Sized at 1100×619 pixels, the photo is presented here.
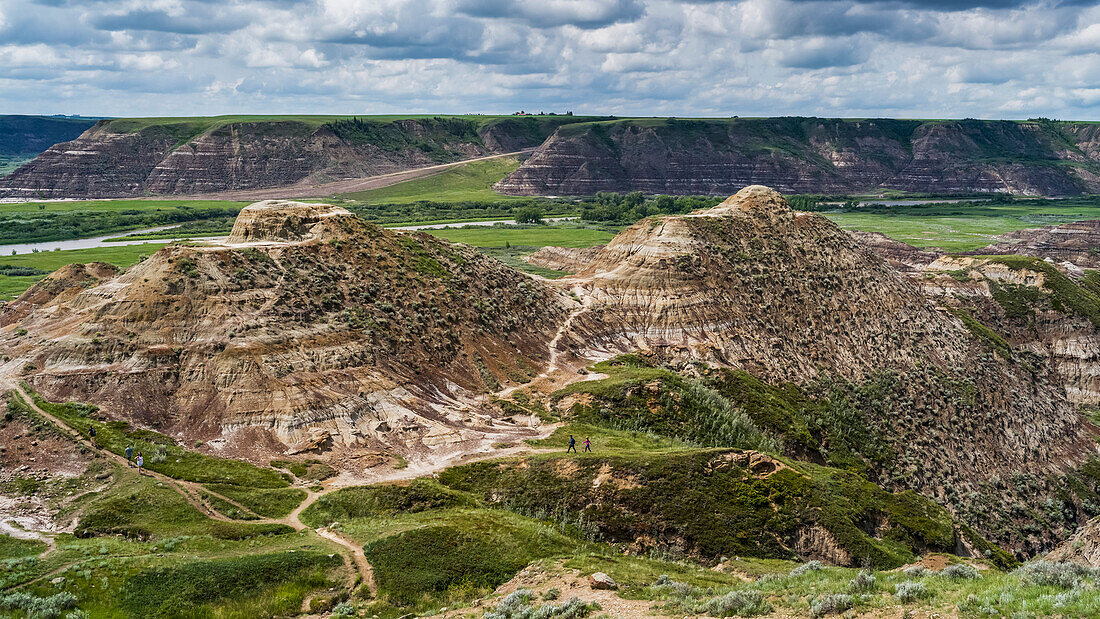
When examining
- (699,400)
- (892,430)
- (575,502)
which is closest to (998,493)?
(892,430)

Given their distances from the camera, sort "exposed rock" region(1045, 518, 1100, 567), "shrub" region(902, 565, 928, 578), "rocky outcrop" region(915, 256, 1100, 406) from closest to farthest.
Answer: "shrub" region(902, 565, 928, 578) → "exposed rock" region(1045, 518, 1100, 567) → "rocky outcrop" region(915, 256, 1100, 406)

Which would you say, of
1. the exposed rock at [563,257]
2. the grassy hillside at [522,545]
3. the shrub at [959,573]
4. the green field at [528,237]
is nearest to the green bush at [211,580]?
the grassy hillside at [522,545]

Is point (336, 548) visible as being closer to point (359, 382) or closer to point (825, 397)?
point (359, 382)

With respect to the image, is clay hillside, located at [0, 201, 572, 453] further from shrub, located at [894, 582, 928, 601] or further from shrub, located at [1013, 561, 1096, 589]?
shrub, located at [1013, 561, 1096, 589]

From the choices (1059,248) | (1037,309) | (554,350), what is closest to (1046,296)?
(1037,309)

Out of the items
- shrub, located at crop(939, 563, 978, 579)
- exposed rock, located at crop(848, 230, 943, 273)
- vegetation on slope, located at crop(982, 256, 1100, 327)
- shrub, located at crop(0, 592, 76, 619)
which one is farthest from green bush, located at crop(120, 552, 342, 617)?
exposed rock, located at crop(848, 230, 943, 273)
